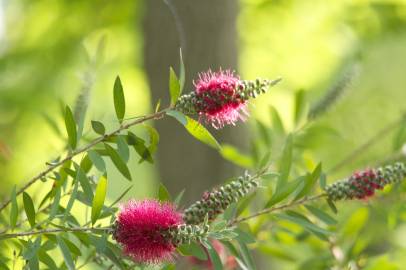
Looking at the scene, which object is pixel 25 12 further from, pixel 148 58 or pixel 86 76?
pixel 86 76

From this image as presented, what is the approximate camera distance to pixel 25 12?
466 centimetres

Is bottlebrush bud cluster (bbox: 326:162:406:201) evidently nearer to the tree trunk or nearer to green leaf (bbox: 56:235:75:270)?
green leaf (bbox: 56:235:75:270)

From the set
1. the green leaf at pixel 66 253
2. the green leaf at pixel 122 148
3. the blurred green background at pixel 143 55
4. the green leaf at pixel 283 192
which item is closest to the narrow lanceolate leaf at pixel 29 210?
the green leaf at pixel 66 253

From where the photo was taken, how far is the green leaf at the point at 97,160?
116 centimetres

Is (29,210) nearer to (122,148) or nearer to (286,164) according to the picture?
(122,148)

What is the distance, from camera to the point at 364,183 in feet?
4.01

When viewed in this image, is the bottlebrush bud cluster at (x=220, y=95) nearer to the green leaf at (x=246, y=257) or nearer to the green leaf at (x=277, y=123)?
the green leaf at (x=246, y=257)

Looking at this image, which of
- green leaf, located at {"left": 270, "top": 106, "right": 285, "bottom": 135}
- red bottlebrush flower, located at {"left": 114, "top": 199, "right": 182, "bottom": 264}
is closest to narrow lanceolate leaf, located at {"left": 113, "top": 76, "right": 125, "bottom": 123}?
red bottlebrush flower, located at {"left": 114, "top": 199, "right": 182, "bottom": 264}

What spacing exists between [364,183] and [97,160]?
386 millimetres

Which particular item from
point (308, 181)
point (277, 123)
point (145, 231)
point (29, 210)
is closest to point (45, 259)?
point (29, 210)

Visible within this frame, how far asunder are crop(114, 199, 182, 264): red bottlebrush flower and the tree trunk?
168 cm

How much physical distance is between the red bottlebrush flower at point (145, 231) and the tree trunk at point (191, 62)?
168 centimetres

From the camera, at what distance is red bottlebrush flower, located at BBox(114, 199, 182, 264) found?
103 centimetres

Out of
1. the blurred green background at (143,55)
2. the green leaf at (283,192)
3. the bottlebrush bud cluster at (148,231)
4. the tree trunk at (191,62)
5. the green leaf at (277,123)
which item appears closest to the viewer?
the bottlebrush bud cluster at (148,231)
